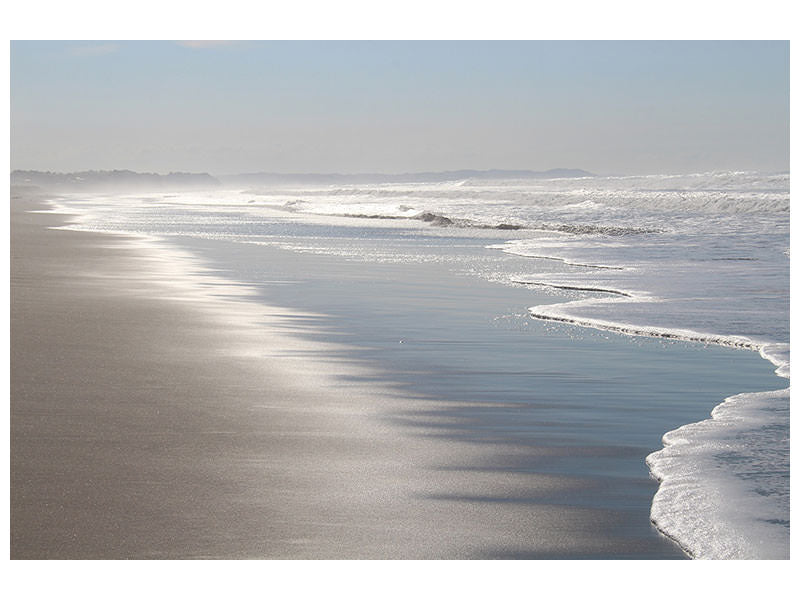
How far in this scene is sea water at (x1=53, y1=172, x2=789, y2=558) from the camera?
4156 mm

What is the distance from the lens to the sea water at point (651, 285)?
13.6 feet

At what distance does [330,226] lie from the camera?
25938 millimetres

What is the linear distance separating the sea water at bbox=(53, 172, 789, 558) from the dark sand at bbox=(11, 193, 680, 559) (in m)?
0.45

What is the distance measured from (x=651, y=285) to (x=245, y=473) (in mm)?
7540

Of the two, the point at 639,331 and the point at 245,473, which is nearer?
the point at 245,473

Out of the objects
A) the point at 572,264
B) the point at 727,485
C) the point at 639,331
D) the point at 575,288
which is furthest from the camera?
the point at 572,264

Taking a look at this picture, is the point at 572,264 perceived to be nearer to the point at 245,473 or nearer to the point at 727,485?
the point at 727,485

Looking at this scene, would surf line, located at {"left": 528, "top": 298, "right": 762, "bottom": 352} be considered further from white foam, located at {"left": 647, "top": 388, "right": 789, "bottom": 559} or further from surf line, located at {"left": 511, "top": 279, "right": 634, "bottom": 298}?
white foam, located at {"left": 647, "top": 388, "right": 789, "bottom": 559}

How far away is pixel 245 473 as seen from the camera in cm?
431

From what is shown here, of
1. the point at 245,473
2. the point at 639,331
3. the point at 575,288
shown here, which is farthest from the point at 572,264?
the point at 245,473

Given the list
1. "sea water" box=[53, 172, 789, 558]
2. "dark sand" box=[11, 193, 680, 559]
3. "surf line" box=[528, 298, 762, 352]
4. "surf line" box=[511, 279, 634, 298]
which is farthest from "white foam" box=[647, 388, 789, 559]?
"surf line" box=[511, 279, 634, 298]
